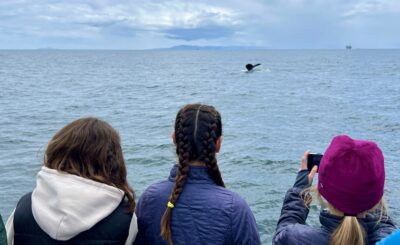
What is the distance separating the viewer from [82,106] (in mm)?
32500

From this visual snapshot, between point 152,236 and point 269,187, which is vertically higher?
point 152,236

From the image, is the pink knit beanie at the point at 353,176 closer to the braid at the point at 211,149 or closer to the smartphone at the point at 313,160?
the smartphone at the point at 313,160

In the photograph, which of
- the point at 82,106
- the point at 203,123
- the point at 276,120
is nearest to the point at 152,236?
the point at 203,123

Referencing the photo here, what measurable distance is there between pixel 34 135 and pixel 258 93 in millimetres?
22837

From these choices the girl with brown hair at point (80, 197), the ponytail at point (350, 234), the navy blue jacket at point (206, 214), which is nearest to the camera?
the ponytail at point (350, 234)

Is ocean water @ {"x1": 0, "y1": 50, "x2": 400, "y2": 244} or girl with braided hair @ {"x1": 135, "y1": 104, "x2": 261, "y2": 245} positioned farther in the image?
ocean water @ {"x1": 0, "y1": 50, "x2": 400, "y2": 244}

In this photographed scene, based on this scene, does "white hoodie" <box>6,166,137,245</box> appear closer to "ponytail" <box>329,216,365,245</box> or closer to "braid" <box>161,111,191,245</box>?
"braid" <box>161,111,191,245</box>

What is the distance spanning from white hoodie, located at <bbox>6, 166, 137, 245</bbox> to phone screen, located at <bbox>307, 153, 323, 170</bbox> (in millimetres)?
1193

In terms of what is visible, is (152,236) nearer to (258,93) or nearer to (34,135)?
(34,135)

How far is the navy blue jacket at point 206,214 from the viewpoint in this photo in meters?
3.25

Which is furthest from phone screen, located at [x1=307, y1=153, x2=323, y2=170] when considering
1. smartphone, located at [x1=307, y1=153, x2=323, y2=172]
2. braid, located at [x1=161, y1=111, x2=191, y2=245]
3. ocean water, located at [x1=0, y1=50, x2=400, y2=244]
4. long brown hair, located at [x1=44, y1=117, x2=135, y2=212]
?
ocean water, located at [x1=0, y1=50, x2=400, y2=244]

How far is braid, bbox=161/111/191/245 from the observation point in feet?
10.8

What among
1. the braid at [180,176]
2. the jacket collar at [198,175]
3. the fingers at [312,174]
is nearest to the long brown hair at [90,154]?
the braid at [180,176]

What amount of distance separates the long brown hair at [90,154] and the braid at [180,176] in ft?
0.78
